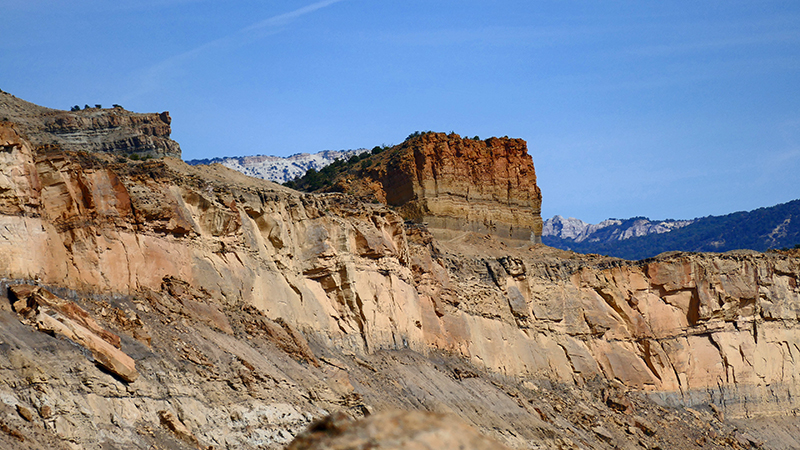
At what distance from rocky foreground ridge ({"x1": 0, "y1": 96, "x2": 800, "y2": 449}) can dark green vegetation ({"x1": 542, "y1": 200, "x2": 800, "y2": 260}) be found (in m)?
87.7

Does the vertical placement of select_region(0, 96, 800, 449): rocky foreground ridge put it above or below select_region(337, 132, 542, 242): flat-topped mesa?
below

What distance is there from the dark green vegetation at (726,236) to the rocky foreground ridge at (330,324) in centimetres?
8768

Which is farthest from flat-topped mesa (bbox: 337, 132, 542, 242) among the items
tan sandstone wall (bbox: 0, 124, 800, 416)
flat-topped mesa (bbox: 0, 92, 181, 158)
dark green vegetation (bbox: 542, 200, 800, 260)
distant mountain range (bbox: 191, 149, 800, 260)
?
dark green vegetation (bbox: 542, 200, 800, 260)

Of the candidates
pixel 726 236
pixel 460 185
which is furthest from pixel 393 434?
pixel 726 236

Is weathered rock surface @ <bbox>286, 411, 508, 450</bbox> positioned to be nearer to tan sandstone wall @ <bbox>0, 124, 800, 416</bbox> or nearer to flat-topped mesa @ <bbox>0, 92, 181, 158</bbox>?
tan sandstone wall @ <bbox>0, 124, 800, 416</bbox>

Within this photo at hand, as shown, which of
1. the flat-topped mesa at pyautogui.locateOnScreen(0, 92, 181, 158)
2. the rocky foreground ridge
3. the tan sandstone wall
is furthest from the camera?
the flat-topped mesa at pyautogui.locateOnScreen(0, 92, 181, 158)

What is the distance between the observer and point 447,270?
52.0m

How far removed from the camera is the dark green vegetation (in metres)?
151

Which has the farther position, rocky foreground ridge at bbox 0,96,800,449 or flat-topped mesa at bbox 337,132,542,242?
flat-topped mesa at bbox 337,132,542,242

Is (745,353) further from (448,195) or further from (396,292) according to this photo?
(396,292)

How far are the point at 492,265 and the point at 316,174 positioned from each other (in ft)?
83.4

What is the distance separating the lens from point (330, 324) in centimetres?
4094

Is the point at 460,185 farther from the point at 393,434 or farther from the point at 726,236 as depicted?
the point at 726,236

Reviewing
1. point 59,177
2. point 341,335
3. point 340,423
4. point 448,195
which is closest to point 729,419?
point 448,195
